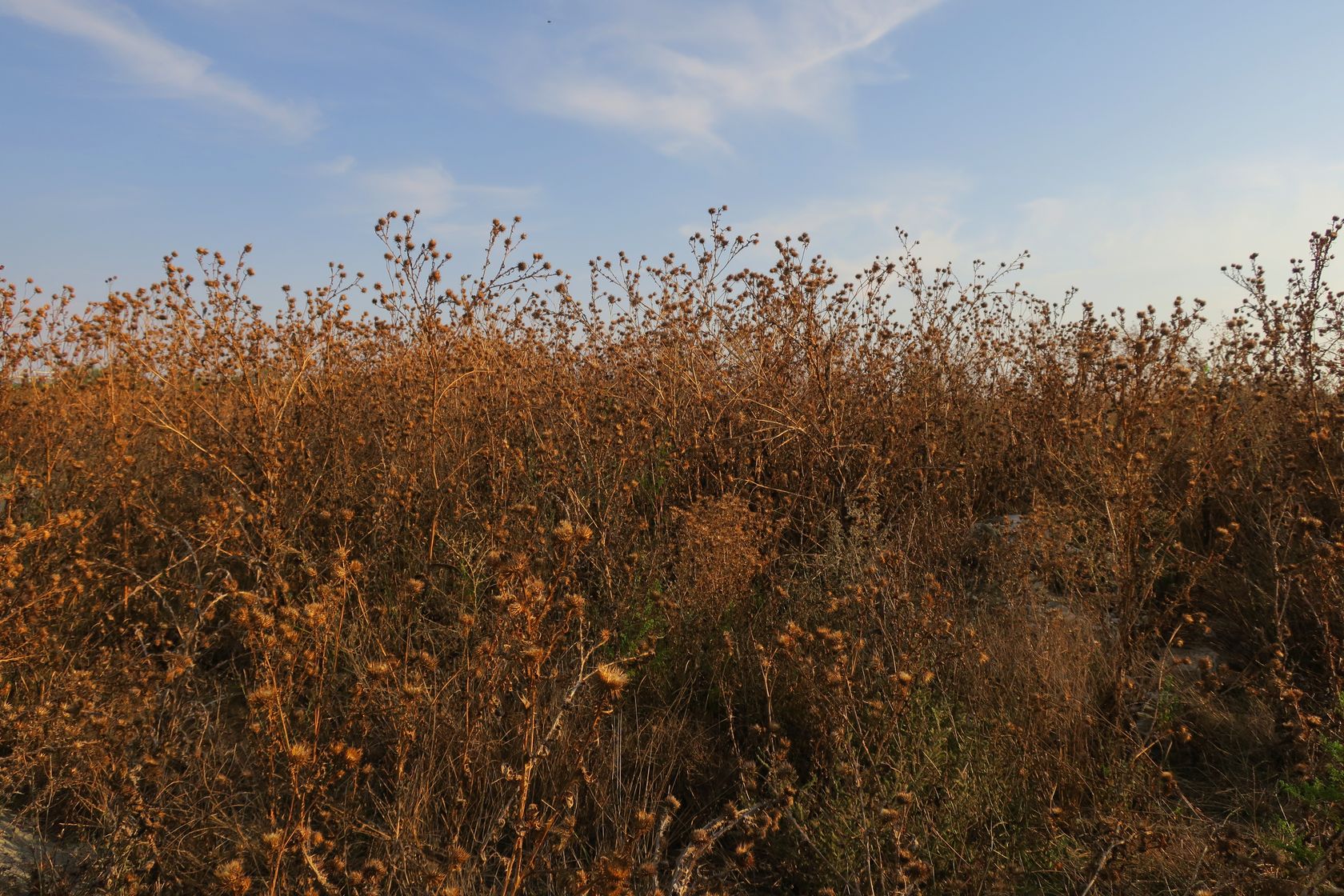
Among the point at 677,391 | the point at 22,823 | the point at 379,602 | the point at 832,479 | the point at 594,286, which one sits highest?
the point at 594,286

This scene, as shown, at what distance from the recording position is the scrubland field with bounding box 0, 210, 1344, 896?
199cm

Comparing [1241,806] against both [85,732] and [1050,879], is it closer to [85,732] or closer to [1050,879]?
[1050,879]

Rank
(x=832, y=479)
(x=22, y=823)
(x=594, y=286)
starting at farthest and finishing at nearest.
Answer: (x=594, y=286) < (x=832, y=479) < (x=22, y=823)

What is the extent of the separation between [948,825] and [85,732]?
2559mm

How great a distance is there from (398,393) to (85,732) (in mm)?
2410

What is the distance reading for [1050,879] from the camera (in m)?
2.16

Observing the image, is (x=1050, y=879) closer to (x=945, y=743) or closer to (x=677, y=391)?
(x=945, y=743)

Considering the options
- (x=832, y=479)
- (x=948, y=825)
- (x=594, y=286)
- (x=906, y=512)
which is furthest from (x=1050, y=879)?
(x=594, y=286)

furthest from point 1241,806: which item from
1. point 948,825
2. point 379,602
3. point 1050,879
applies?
point 379,602

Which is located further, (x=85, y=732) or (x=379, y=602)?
(x=379, y=602)

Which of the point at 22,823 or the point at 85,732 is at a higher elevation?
the point at 85,732

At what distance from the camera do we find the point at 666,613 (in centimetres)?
308

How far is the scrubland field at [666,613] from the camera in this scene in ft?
6.51

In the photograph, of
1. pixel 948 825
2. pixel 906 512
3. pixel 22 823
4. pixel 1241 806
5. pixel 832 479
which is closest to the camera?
pixel 948 825
